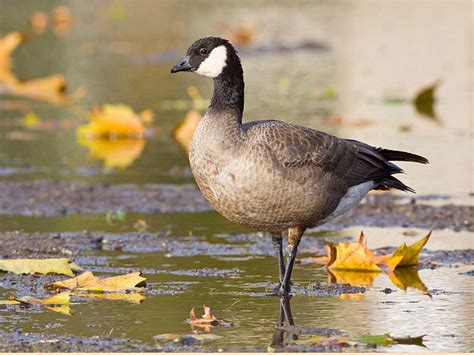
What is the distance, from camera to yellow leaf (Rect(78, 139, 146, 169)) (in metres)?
15.3

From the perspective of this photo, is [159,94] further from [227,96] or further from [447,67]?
[227,96]

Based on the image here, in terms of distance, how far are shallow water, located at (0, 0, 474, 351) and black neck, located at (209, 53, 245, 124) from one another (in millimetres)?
1333

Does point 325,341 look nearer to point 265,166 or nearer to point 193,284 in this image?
point 265,166

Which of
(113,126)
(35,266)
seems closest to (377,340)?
(35,266)

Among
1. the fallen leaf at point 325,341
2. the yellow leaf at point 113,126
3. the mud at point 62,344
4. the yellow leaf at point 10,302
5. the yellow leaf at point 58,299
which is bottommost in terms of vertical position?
the mud at point 62,344

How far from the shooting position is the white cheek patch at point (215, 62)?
916cm

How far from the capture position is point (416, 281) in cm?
923

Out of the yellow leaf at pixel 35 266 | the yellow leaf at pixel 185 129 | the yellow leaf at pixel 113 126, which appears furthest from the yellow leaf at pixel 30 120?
the yellow leaf at pixel 35 266

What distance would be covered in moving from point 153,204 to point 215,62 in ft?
12.0

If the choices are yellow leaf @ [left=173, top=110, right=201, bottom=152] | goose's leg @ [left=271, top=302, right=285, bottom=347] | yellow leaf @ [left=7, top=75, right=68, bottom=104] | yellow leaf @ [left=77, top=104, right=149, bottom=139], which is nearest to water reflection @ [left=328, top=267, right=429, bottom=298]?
goose's leg @ [left=271, top=302, right=285, bottom=347]

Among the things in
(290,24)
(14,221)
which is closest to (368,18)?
(290,24)

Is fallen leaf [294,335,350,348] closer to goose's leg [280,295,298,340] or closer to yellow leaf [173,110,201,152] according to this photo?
goose's leg [280,295,298,340]

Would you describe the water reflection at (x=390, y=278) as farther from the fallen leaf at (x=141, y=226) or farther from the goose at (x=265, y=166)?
the fallen leaf at (x=141, y=226)

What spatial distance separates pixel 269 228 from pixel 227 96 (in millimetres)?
1027
